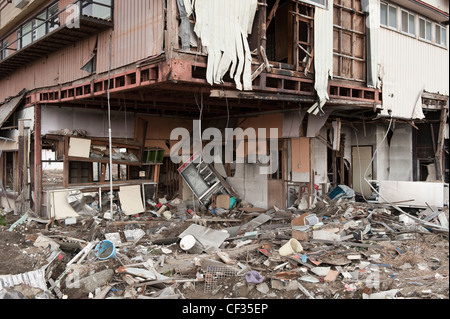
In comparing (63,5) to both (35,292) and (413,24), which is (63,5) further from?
(413,24)

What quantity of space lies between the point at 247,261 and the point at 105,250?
3.27 metres

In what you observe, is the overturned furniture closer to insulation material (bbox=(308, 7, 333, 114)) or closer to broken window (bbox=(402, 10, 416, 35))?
insulation material (bbox=(308, 7, 333, 114))

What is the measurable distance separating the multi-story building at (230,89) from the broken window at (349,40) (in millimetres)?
48

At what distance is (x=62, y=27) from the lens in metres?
9.85

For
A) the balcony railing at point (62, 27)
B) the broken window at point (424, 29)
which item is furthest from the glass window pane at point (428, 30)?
the balcony railing at point (62, 27)

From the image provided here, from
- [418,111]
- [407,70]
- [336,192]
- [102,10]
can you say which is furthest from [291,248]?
[407,70]

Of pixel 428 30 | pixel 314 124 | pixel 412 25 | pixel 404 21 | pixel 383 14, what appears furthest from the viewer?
pixel 428 30

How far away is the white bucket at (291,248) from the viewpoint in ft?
25.3

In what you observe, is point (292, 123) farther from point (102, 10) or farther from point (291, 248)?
point (102, 10)

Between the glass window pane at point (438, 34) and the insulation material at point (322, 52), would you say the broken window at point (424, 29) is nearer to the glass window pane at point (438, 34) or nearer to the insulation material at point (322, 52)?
the glass window pane at point (438, 34)

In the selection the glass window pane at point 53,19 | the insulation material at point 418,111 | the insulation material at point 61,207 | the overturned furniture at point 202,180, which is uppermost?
the glass window pane at point 53,19

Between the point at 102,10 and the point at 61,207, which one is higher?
the point at 102,10

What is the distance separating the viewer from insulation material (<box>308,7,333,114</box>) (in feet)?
32.7

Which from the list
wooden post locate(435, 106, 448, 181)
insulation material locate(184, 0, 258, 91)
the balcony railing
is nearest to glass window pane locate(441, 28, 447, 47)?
wooden post locate(435, 106, 448, 181)
